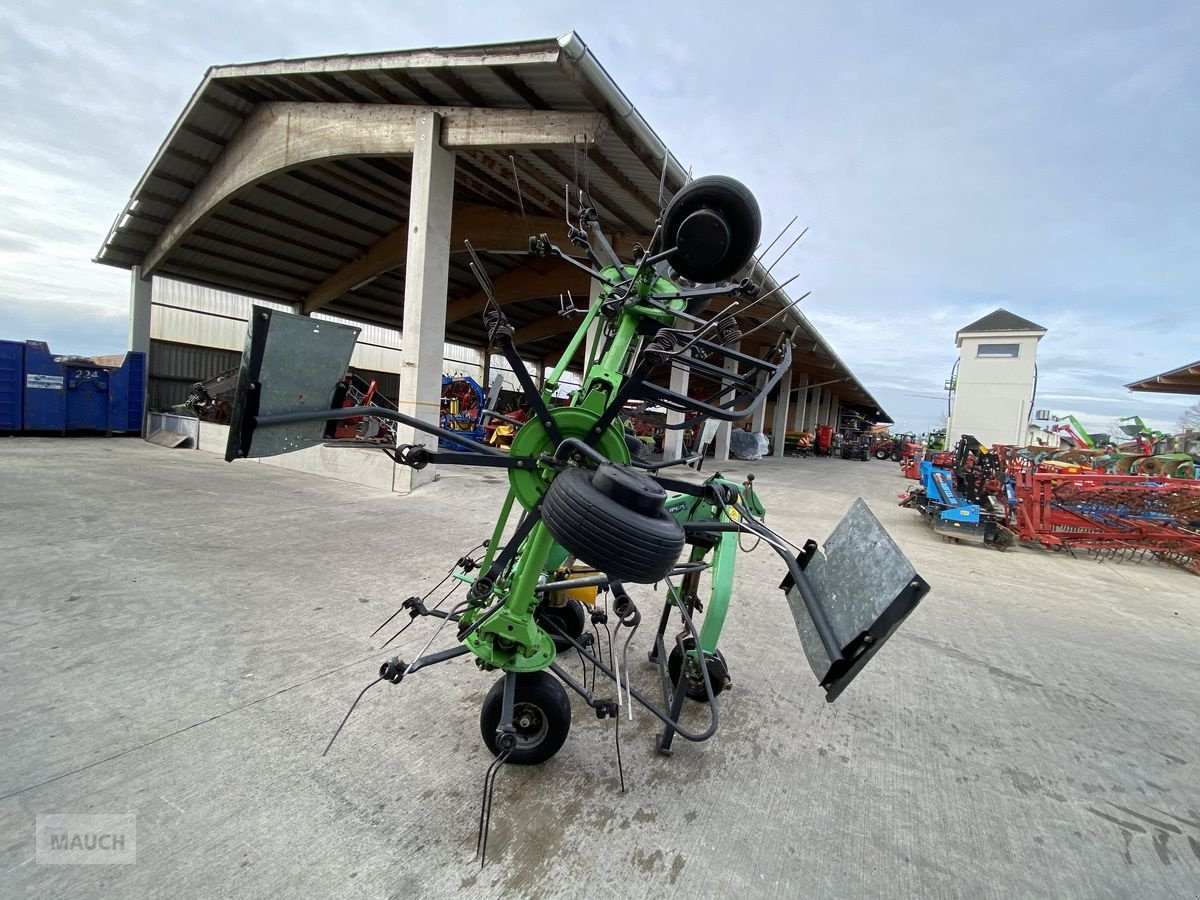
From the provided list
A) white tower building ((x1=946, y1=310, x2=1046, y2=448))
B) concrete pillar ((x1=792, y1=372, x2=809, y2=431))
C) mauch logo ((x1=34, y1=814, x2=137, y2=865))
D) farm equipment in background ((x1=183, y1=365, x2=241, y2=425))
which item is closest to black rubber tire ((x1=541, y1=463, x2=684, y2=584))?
mauch logo ((x1=34, y1=814, x2=137, y2=865))

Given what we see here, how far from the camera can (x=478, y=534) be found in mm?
5734

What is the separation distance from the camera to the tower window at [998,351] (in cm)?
2131

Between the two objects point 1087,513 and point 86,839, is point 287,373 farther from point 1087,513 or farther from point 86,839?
point 1087,513

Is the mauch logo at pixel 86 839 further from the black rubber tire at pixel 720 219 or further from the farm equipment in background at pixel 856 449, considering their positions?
the farm equipment in background at pixel 856 449

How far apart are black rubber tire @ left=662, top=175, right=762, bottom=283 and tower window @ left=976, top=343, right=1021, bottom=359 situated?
25458mm

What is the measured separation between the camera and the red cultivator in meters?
6.47

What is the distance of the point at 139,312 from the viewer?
1458cm

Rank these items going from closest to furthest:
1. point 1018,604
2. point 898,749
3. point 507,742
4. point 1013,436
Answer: point 507,742
point 898,749
point 1018,604
point 1013,436

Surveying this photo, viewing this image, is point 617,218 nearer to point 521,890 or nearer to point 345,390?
point 345,390

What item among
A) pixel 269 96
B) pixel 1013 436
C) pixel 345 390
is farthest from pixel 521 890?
pixel 1013 436

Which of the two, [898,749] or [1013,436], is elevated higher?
[1013,436]

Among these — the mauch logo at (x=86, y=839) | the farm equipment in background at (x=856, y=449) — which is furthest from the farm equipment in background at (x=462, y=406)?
the farm equipment in background at (x=856, y=449)

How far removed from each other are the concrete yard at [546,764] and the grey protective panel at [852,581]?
78 centimetres

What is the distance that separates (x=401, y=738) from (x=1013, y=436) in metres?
25.7
